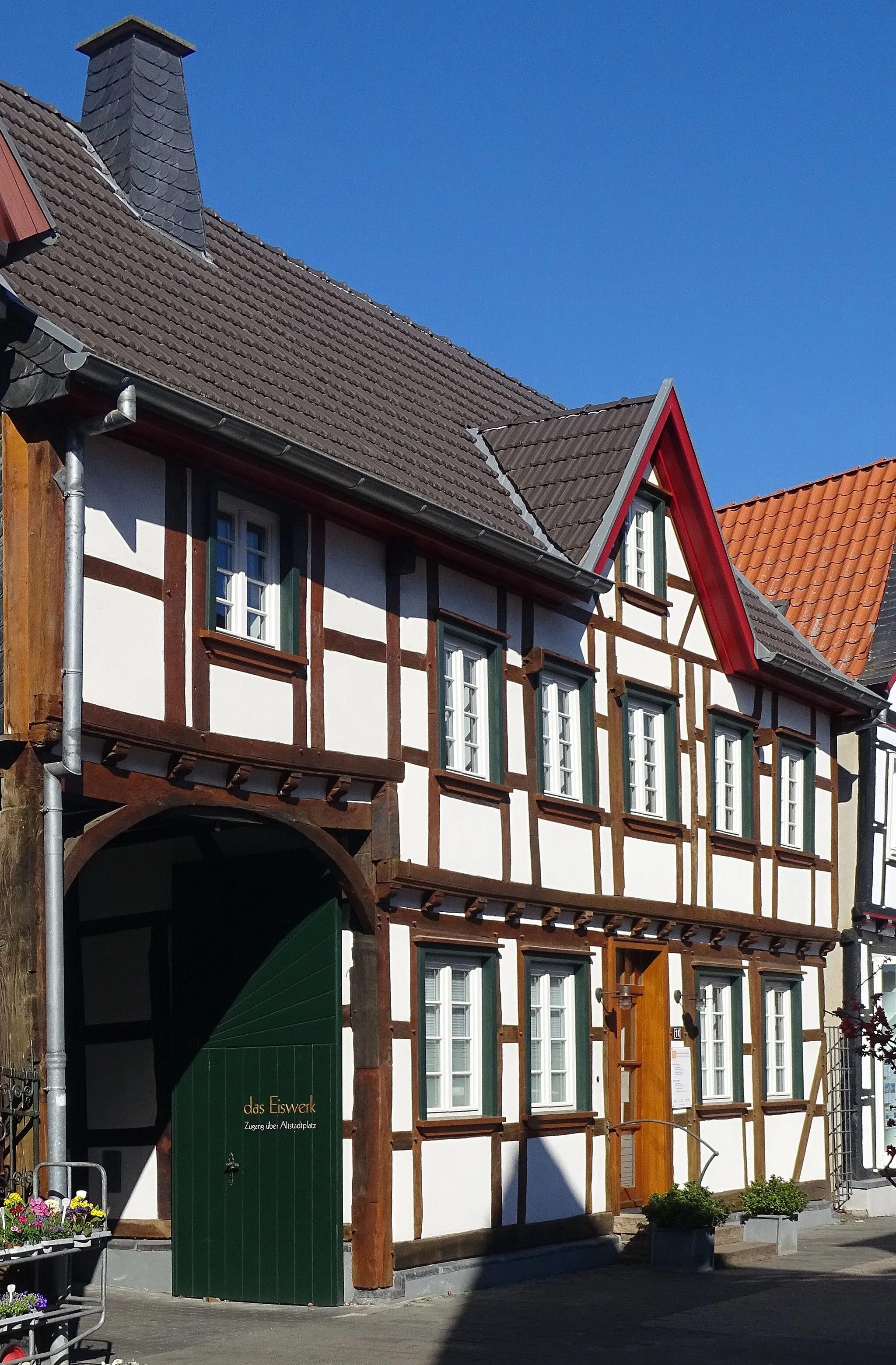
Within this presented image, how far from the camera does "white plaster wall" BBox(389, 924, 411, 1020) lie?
14109mm

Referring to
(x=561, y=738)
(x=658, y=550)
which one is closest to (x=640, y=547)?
(x=658, y=550)

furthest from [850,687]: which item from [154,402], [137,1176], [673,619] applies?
[154,402]

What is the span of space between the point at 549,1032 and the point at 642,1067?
84.8 inches

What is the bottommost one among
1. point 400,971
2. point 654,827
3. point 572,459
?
point 400,971

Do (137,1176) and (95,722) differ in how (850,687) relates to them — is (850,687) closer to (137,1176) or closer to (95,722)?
(137,1176)

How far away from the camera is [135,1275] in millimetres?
15031

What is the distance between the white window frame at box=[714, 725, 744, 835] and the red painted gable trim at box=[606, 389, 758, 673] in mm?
730

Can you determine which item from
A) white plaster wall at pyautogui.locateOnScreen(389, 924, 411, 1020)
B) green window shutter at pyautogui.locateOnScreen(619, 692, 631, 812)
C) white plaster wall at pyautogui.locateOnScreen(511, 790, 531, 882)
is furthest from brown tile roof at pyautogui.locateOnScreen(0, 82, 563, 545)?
white plaster wall at pyautogui.locateOnScreen(389, 924, 411, 1020)

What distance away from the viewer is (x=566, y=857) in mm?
16656

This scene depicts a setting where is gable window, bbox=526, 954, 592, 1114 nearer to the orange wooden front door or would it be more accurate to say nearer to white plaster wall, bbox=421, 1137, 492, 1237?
the orange wooden front door

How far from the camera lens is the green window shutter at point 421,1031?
1424 centimetres

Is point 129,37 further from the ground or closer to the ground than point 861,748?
further from the ground

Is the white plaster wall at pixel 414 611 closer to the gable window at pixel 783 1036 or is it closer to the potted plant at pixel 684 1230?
the potted plant at pixel 684 1230

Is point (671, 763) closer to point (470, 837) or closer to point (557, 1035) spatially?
point (557, 1035)
